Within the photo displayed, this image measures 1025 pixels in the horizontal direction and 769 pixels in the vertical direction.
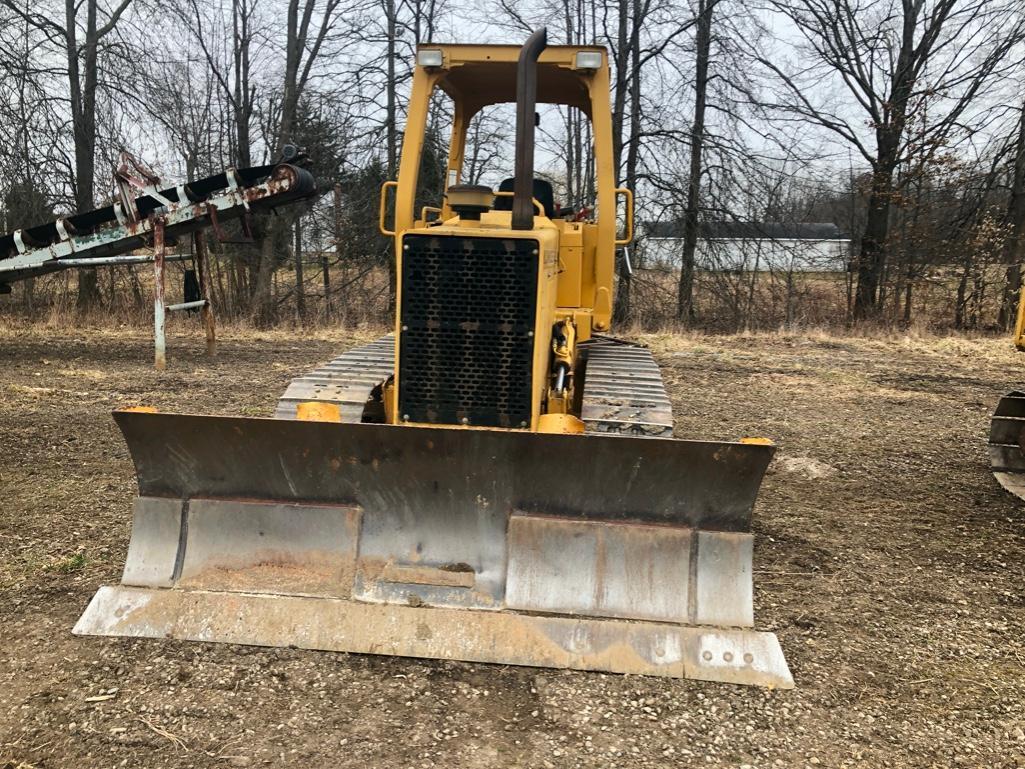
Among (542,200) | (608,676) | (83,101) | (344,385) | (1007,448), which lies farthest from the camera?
(83,101)

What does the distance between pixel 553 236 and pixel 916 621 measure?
7.60 feet

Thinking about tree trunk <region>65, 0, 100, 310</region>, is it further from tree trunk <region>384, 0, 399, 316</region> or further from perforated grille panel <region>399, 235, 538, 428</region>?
perforated grille panel <region>399, 235, 538, 428</region>

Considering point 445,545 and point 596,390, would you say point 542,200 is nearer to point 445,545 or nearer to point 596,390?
point 596,390

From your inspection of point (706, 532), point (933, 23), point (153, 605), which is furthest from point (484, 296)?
point (933, 23)

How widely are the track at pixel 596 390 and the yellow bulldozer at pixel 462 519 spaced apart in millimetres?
173

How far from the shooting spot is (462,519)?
10.6ft

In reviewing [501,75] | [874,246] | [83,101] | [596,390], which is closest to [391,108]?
[83,101]

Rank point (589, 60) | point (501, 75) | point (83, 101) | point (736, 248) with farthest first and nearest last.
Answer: point (736, 248) < point (83, 101) < point (501, 75) < point (589, 60)

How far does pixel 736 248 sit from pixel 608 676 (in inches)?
592

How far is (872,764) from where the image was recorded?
2500 mm

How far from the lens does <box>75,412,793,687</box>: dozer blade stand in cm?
302

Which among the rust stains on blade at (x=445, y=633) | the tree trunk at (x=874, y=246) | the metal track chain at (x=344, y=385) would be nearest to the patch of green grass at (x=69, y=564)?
the rust stains on blade at (x=445, y=633)

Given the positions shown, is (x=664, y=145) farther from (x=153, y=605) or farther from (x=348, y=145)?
(x=153, y=605)

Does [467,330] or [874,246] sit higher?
[874,246]
